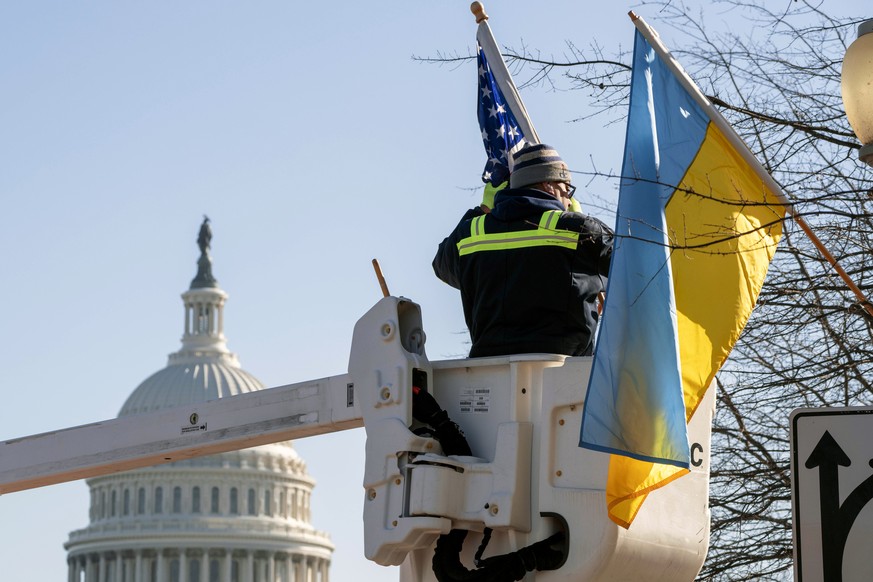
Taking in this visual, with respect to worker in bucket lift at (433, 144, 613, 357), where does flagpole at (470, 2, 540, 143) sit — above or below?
above

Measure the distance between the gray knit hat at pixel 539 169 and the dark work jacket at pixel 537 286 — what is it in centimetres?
5

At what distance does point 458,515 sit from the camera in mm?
7191

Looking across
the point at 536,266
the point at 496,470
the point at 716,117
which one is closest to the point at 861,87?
the point at 716,117

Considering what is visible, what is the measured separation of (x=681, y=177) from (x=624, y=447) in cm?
119

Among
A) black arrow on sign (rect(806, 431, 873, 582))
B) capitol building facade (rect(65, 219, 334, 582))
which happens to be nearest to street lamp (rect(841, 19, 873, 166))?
black arrow on sign (rect(806, 431, 873, 582))

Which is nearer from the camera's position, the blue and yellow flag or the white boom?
the blue and yellow flag

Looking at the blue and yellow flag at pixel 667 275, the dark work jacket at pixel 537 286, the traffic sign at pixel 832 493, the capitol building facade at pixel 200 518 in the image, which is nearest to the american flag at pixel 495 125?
the dark work jacket at pixel 537 286

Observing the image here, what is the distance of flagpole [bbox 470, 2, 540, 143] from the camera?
9719 millimetres

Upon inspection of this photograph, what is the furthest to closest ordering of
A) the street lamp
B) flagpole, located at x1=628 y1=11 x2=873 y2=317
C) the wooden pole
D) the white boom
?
1. the wooden pole
2. flagpole, located at x1=628 y1=11 x2=873 y2=317
3. the white boom
4. the street lamp

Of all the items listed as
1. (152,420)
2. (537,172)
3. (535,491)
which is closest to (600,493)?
(535,491)

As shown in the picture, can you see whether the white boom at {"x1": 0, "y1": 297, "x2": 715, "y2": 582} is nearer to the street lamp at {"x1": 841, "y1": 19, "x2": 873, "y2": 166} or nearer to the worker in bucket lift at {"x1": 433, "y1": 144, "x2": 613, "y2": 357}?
the worker in bucket lift at {"x1": 433, "y1": 144, "x2": 613, "y2": 357}

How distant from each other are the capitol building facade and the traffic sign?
116175 millimetres

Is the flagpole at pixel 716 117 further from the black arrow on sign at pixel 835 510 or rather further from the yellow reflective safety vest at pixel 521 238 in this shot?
the black arrow on sign at pixel 835 510

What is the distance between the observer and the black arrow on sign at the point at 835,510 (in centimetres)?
588
